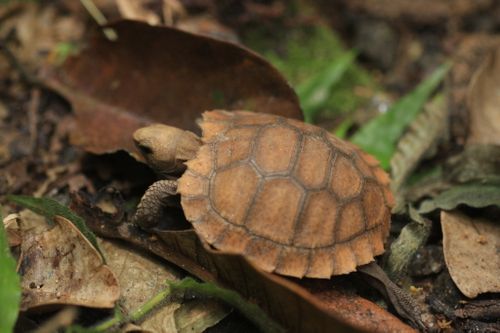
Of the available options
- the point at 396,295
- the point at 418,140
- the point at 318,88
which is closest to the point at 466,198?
the point at 418,140

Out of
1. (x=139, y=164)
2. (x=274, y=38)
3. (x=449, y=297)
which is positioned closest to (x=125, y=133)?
(x=139, y=164)

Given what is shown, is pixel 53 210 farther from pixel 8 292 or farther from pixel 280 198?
pixel 280 198

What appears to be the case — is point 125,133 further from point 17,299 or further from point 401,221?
point 401,221

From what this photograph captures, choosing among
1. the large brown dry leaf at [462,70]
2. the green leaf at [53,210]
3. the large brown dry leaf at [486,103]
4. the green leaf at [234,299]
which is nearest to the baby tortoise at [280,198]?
the green leaf at [234,299]

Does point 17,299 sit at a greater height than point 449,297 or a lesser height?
lesser

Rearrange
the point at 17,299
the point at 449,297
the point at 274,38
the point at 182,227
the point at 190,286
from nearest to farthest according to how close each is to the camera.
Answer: the point at 17,299 → the point at 190,286 → the point at 449,297 → the point at 182,227 → the point at 274,38

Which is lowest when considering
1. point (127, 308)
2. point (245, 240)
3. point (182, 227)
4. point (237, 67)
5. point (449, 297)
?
point (127, 308)
